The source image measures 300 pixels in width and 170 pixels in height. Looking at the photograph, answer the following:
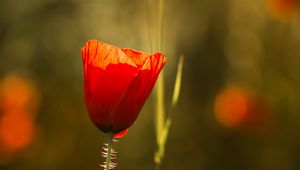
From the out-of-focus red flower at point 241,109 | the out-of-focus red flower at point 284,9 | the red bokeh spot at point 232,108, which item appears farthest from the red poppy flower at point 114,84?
the out-of-focus red flower at point 284,9

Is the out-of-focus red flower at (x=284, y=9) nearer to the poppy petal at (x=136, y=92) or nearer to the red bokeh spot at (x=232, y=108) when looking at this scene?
the red bokeh spot at (x=232, y=108)

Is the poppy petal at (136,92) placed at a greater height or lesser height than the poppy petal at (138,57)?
lesser

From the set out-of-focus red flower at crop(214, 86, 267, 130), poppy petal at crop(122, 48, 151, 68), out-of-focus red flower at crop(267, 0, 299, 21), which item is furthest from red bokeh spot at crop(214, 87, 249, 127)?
poppy petal at crop(122, 48, 151, 68)

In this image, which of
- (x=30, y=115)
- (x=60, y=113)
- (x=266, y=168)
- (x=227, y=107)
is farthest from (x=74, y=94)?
(x=266, y=168)

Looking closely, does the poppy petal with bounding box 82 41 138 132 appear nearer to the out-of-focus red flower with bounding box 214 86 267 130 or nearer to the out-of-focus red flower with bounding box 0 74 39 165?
the out-of-focus red flower with bounding box 0 74 39 165

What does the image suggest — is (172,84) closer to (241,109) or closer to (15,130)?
(241,109)

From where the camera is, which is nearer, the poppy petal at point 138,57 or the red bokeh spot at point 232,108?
the poppy petal at point 138,57

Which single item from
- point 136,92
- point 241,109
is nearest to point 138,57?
point 136,92

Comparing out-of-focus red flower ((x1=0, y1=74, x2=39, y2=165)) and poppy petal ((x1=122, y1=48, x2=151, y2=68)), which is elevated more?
poppy petal ((x1=122, y1=48, x2=151, y2=68))
